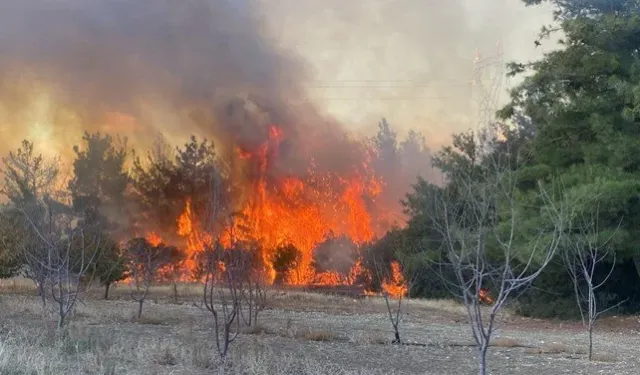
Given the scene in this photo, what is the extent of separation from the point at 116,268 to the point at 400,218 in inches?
844

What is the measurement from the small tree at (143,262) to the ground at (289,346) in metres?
1.35

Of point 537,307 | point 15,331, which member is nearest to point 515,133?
point 537,307

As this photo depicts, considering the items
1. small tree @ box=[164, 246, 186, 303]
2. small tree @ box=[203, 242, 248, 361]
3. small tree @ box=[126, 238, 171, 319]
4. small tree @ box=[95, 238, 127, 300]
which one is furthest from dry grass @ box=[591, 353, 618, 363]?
small tree @ box=[164, 246, 186, 303]

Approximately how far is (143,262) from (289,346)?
11.9 metres

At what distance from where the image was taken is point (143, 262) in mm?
23266

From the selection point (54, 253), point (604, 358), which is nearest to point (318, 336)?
point (604, 358)

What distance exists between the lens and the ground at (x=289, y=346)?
9.42 m

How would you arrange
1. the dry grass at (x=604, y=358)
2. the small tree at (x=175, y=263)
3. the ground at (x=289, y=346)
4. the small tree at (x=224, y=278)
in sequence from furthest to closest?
1. the small tree at (x=175, y=263)
2. the dry grass at (x=604, y=358)
3. the small tree at (x=224, y=278)
4. the ground at (x=289, y=346)

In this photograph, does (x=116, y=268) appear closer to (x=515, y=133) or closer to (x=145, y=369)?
(x=145, y=369)

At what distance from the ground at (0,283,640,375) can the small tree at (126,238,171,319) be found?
135 cm

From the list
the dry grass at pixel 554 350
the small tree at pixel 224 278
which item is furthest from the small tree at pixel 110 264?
the dry grass at pixel 554 350

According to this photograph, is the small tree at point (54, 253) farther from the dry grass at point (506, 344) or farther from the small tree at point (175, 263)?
the small tree at point (175, 263)

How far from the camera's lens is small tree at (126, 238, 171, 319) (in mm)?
20800

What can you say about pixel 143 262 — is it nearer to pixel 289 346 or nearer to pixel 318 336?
pixel 318 336
